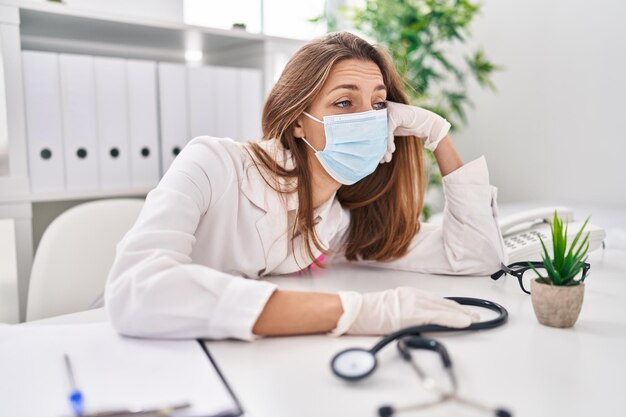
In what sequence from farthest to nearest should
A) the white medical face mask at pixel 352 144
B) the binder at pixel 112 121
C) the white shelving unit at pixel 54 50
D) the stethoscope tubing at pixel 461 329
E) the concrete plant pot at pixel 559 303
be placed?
the binder at pixel 112 121 → the white shelving unit at pixel 54 50 → the white medical face mask at pixel 352 144 → the concrete plant pot at pixel 559 303 → the stethoscope tubing at pixel 461 329

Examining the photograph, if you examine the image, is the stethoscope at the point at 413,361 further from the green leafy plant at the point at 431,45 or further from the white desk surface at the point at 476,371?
the green leafy plant at the point at 431,45

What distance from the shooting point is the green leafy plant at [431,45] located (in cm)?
203

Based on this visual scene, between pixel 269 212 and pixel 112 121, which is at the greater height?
pixel 112 121

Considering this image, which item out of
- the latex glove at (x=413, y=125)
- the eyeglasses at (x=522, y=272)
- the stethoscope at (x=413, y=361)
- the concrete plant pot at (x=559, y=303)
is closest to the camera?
the stethoscope at (x=413, y=361)

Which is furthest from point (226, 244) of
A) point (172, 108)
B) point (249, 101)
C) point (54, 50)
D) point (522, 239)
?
point (54, 50)

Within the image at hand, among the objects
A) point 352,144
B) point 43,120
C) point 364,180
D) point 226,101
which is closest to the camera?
point 352,144

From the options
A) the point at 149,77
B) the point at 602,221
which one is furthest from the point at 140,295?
the point at 602,221

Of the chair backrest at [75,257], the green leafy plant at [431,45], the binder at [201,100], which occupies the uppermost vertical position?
the green leafy plant at [431,45]

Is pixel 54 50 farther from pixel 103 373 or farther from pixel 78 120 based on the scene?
pixel 103 373

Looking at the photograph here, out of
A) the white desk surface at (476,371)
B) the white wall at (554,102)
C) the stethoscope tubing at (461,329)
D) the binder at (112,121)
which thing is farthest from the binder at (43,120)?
the white wall at (554,102)

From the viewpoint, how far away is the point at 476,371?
620 mm

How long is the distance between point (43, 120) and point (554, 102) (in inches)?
69.9

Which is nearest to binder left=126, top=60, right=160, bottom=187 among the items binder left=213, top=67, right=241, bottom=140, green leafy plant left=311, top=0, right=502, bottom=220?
binder left=213, top=67, right=241, bottom=140

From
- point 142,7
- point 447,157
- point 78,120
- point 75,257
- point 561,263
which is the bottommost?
point 75,257
